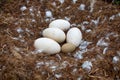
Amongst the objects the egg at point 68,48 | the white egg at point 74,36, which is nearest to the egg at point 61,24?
the white egg at point 74,36

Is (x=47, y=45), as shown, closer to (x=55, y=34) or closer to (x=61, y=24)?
(x=55, y=34)

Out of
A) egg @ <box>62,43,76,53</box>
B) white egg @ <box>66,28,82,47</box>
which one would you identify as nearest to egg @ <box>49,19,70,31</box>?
white egg @ <box>66,28,82,47</box>

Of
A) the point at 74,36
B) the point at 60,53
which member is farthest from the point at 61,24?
the point at 60,53

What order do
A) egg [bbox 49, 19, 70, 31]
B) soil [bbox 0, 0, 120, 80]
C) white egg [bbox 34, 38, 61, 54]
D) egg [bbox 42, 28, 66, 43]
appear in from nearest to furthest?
soil [bbox 0, 0, 120, 80], white egg [bbox 34, 38, 61, 54], egg [bbox 42, 28, 66, 43], egg [bbox 49, 19, 70, 31]

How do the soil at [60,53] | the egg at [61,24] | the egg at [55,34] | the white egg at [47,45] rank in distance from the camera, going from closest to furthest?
the soil at [60,53] → the white egg at [47,45] → the egg at [55,34] → the egg at [61,24]

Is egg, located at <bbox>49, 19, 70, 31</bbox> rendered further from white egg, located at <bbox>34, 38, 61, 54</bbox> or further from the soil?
white egg, located at <bbox>34, 38, 61, 54</bbox>

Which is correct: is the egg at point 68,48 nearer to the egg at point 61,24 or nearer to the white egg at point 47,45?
the white egg at point 47,45
